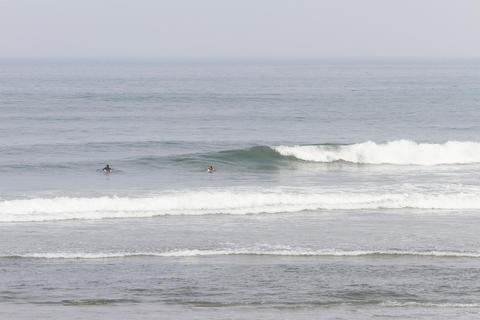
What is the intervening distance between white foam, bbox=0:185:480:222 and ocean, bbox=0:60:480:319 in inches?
3.0

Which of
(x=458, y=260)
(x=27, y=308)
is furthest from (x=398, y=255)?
(x=27, y=308)

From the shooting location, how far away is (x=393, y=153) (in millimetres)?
38750

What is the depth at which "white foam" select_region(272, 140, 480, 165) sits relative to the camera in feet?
124

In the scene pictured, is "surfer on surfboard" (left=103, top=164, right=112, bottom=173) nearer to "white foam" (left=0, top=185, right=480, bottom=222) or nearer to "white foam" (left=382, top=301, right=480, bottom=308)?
"white foam" (left=0, top=185, right=480, bottom=222)

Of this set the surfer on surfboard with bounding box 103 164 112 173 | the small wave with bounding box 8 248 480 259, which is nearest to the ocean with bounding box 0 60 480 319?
the small wave with bounding box 8 248 480 259

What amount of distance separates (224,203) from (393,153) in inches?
622

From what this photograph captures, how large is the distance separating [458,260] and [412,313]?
4350 mm

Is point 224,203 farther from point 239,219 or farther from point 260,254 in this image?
point 260,254

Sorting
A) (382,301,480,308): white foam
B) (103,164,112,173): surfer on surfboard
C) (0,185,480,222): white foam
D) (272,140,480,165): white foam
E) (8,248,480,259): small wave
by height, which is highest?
(272,140,480,165): white foam

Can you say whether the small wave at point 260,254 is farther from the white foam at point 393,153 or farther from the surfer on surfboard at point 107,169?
the white foam at point 393,153

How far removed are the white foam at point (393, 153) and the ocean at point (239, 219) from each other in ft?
0.36

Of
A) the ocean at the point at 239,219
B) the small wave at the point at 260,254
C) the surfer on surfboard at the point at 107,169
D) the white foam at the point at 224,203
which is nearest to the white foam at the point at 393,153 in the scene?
the ocean at the point at 239,219

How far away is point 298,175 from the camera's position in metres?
33.7

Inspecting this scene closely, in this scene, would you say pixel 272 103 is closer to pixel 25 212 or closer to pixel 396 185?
pixel 396 185
